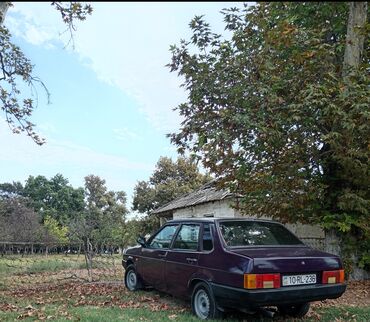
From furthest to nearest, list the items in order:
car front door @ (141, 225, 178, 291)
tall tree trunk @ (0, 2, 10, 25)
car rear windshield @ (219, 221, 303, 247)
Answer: tall tree trunk @ (0, 2, 10, 25)
car front door @ (141, 225, 178, 291)
car rear windshield @ (219, 221, 303, 247)

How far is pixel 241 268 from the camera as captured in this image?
5438 mm

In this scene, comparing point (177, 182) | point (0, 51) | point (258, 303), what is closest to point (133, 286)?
point (258, 303)

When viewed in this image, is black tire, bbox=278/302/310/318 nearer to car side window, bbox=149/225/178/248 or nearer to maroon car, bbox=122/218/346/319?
maroon car, bbox=122/218/346/319

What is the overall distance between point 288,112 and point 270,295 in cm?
498

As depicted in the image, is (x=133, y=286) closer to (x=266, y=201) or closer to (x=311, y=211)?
(x=266, y=201)

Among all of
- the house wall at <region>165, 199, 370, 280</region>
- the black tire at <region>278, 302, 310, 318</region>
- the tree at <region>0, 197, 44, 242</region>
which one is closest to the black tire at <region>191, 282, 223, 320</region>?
the black tire at <region>278, 302, 310, 318</region>

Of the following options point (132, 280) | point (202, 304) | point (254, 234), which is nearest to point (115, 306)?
point (132, 280)

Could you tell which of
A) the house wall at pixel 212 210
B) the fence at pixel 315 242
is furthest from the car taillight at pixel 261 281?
the house wall at pixel 212 210

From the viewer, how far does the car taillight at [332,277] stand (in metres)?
5.97

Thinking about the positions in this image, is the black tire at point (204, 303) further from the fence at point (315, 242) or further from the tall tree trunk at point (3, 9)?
the fence at point (315, 242)

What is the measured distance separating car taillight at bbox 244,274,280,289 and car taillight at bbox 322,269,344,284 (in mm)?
923

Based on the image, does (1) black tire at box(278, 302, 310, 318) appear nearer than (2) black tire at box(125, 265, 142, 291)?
Yes

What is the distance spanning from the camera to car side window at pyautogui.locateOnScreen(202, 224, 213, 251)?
6270mm

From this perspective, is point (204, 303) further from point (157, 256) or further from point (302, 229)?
point (302, 229)
